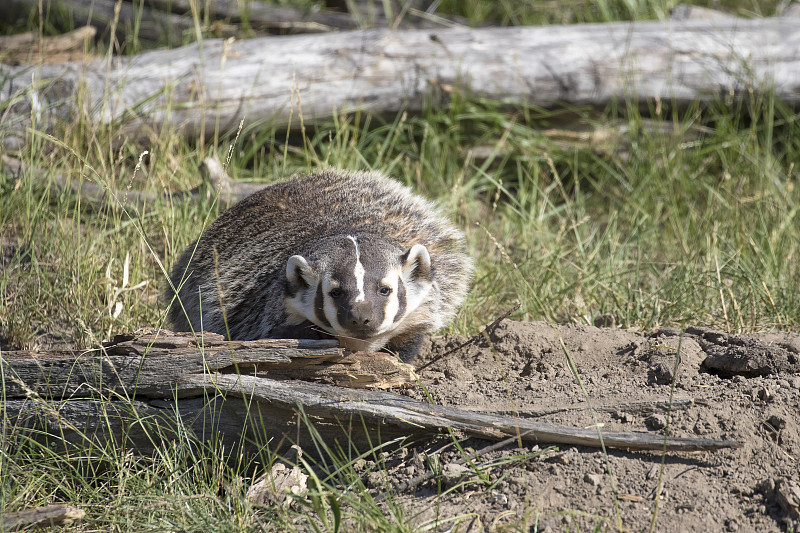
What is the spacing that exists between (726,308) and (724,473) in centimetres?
148

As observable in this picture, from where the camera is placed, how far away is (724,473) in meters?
2.33

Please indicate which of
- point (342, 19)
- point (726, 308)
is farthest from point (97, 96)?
point (726, 308)

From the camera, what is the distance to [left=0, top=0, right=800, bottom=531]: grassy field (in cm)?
249

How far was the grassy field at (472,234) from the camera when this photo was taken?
98.1 inches

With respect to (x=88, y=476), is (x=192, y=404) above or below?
above

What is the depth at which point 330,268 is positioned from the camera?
9.32 ft

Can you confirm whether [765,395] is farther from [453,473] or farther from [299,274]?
[299,274]

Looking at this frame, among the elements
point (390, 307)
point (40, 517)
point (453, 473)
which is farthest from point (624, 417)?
point (40, 517)

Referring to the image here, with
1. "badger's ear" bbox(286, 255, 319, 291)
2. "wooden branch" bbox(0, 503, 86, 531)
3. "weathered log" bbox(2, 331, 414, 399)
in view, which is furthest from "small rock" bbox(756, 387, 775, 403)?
"wooden branch" bbox(0, 503, 86, 531)

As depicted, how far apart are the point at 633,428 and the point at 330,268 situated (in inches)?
46.4

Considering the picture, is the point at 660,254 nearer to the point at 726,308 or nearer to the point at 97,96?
the point at 726,308

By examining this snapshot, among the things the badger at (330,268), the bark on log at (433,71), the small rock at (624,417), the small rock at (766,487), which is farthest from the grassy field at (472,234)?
the small rock at (766,487)

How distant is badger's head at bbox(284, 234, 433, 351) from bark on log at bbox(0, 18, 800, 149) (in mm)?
2200

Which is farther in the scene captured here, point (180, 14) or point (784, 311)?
point (180, 14)
